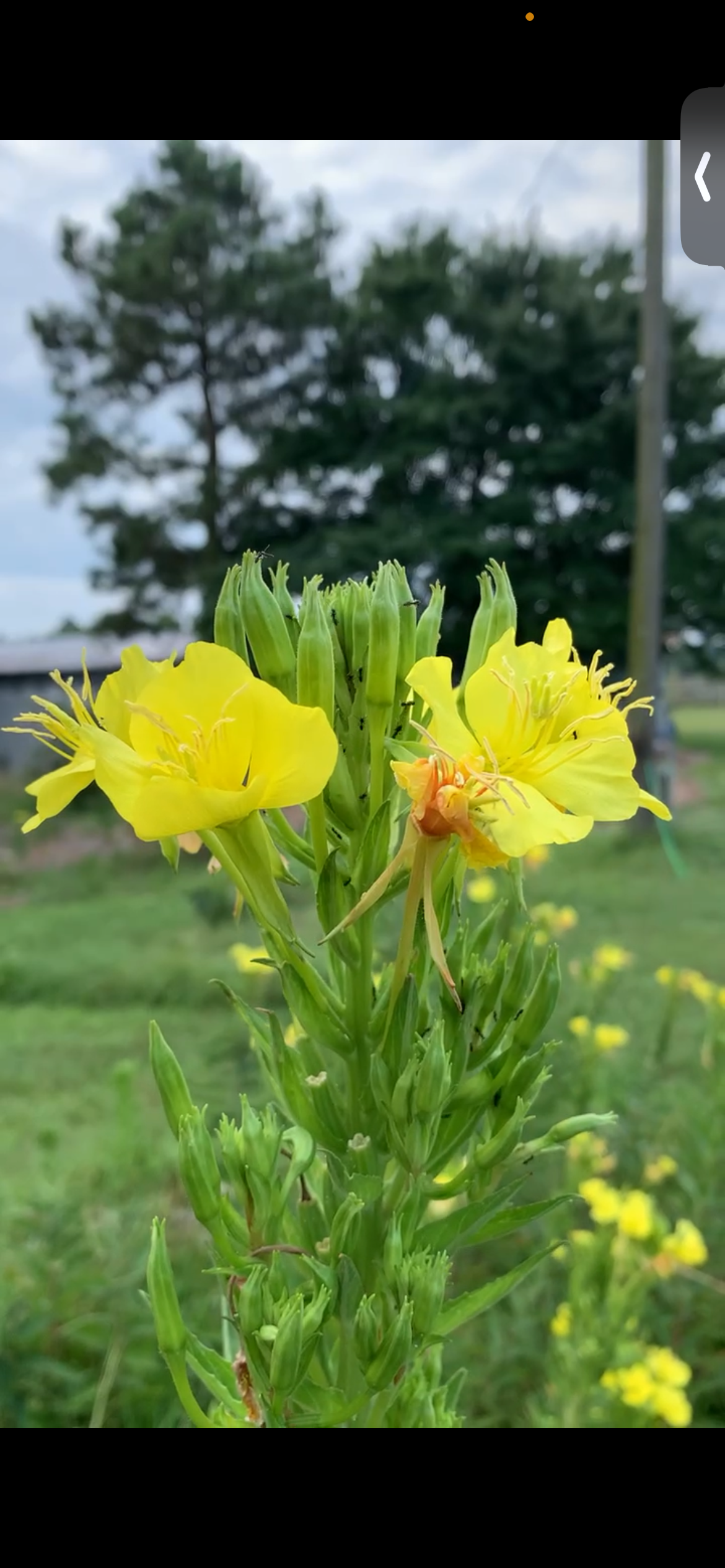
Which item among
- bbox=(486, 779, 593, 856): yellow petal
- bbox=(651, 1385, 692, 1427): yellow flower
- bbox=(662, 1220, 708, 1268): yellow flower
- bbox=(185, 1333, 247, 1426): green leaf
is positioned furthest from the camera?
bbox=(662, 1220, 708, 1268): yellow flower

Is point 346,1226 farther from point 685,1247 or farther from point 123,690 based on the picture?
point 685,1247

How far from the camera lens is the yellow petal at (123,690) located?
14.0 inches

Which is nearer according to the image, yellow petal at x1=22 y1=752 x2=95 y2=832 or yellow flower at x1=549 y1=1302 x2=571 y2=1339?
yellow petal at x1=22 y1=752 x2=95 y2=832

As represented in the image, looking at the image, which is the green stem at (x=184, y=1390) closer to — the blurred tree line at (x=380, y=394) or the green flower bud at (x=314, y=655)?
the green flower bud at (x=314, y=655)

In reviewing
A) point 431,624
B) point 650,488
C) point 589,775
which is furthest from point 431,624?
point 650,488

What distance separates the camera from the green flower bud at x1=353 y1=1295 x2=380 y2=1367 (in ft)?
1.20

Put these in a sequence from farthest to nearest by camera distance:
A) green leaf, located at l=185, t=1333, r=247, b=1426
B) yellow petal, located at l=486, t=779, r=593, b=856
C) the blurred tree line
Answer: the blurred tree line → green leaf, located at l=185, t=1333, r=247, b=1426 → yellow petal, located at l=486, t=779, r=593, b=856

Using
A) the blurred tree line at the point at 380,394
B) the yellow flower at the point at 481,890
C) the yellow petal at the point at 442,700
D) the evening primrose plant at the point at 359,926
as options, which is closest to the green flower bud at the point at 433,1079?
the evening primrose plant at the point at 359,926

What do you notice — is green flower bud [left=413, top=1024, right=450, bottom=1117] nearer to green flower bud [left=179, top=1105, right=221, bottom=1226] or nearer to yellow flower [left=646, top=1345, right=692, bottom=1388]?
green flower bud [left=179, top=1105, right=221, bottom=1226]

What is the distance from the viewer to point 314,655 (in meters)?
0.36

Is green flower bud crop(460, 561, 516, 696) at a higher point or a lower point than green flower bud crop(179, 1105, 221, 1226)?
higher

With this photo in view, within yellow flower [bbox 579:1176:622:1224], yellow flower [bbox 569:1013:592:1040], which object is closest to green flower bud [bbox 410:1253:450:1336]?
yellow flower [bbox 579:1176:622:1224]

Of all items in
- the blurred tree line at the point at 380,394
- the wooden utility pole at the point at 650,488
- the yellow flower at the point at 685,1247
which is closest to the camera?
the yellow flower at the point at 685,1247

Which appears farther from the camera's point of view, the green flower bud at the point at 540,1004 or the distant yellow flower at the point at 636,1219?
the distant yellow flower at the point at 636,1219
